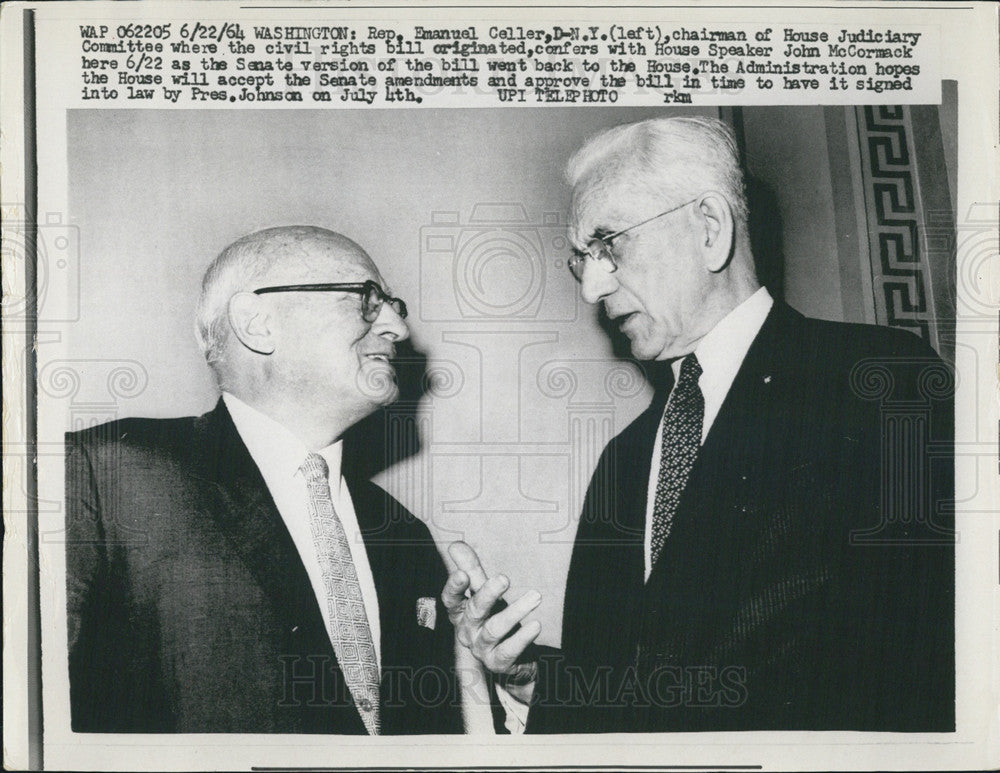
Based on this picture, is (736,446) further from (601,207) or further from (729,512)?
(601,207)

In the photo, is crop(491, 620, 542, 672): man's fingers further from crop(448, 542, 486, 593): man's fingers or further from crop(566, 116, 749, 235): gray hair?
crop(566, 116, 749, 235): gray hair

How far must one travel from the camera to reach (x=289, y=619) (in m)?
1.80

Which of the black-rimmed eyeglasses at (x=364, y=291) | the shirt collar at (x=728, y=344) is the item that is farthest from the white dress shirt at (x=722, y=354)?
the black-rimmed eyeglasses at (x=364, y=291)

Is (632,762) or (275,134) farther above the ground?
(275,134)

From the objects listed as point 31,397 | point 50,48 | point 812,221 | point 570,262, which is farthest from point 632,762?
point 50,48

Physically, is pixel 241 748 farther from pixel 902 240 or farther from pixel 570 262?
pixel 902 240

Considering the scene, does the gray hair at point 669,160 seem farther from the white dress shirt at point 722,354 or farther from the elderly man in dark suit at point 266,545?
the elderly man in dark suit at point 266,545

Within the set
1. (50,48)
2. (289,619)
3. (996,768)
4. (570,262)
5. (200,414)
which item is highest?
(50,48)

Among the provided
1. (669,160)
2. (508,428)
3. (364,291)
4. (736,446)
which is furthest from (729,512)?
(364,291)

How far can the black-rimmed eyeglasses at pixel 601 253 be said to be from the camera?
1825mm

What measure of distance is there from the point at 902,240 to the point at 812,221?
20cm

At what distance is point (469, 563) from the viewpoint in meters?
1.81

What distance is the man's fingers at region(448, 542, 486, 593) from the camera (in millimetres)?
1789

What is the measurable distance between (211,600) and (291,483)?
0.92 ft
